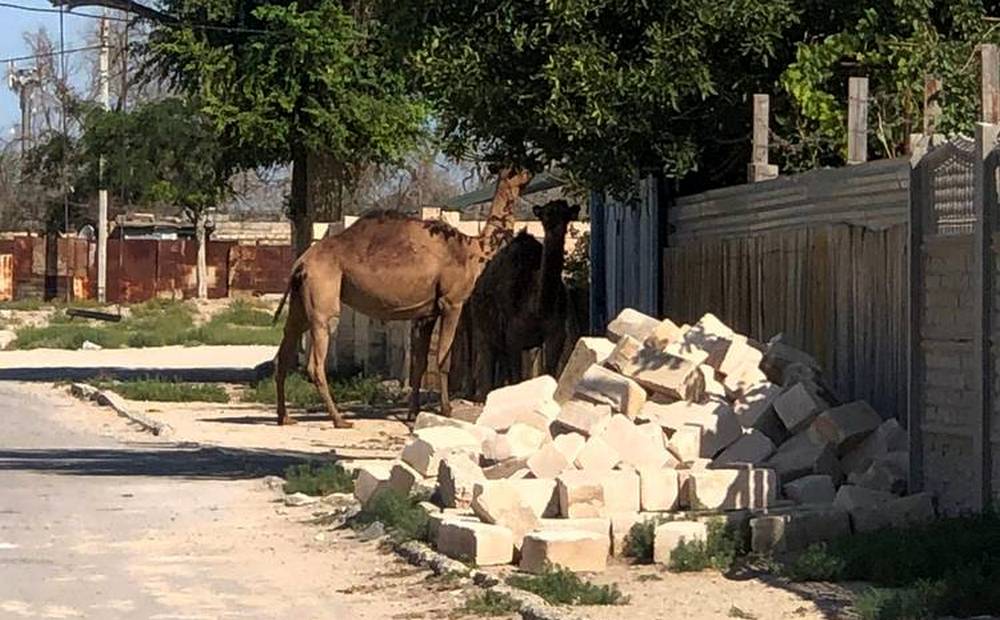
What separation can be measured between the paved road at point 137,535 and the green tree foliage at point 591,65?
3.54 meters

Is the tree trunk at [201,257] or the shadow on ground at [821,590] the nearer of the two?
the shadow on ground at [821,590]

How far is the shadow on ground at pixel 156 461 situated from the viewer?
1766 centimetres

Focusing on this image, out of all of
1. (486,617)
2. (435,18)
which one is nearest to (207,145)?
(435,18)

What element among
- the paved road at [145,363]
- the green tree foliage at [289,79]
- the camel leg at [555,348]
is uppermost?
the green tree foliage at [289,79]

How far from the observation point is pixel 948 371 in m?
11.8

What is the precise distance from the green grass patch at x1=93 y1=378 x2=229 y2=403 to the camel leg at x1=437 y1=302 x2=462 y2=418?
5905 millimetres

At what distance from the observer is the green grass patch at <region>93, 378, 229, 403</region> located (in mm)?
26766

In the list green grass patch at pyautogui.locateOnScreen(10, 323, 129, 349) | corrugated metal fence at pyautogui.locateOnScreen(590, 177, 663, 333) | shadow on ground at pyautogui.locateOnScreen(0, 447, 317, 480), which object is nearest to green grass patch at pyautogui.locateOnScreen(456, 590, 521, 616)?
shadow on ground at pyautogui.locateOnScreen(0, 447, 317, 480)

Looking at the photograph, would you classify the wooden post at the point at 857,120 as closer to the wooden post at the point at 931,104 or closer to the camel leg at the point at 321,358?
the wooden post at the point at 931,104

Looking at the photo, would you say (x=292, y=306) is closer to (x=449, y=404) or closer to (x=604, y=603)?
(x=449, y=404)

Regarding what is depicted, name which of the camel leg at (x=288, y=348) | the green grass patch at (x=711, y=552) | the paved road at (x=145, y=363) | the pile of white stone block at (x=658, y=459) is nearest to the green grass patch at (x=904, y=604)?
the green grass patch at (x=711, y=552)

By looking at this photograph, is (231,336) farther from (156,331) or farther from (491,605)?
(491,605)

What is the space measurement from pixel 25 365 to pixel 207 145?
1424 cm

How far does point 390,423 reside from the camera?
22.0 m
